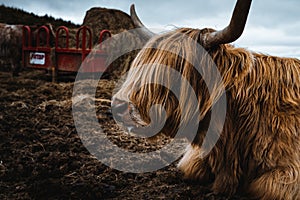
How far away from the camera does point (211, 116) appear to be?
6.56 feet

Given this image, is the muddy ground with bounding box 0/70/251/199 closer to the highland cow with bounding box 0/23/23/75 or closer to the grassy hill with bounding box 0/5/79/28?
the highland cow with bounding box 0/23/23/75

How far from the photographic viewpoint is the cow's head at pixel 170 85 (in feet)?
6.50

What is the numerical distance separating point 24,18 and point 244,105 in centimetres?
1509

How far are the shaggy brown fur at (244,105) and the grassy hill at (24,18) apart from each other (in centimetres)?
1328

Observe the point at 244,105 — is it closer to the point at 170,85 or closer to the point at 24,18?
the point at 170,85

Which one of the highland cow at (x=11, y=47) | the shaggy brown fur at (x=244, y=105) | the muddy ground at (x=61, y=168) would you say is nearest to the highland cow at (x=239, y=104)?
the shaggy brown fur at (x=244, y=105)

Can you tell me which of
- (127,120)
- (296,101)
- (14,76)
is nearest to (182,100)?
(127,120)

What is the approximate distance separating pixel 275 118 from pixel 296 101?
165 millimetres

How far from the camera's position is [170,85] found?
2.00 m

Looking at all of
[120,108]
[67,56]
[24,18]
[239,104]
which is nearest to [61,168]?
[120,108]

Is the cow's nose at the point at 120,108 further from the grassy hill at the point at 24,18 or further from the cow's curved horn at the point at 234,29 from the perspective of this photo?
the grassy hill at the point at 24,18

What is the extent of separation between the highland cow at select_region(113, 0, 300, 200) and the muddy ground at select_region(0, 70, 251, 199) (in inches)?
13.5

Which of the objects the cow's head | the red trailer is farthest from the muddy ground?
the red trailer

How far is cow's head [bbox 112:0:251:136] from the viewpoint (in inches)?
78.0
